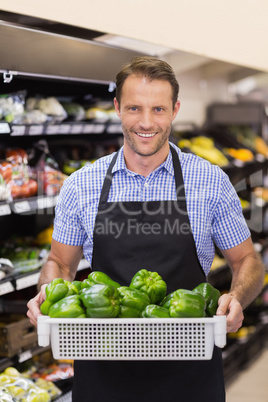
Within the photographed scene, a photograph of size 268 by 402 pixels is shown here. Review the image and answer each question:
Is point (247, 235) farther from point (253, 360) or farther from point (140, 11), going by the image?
point (253, 360)

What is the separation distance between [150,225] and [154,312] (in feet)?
1.58

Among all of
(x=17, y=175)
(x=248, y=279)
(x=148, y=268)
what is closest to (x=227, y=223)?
(x=248, y=279)

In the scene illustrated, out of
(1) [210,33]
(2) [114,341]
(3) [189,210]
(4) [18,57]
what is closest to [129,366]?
(2) [114,341]

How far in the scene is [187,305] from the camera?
5.39 ft

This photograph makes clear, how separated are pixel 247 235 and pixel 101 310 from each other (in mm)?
804

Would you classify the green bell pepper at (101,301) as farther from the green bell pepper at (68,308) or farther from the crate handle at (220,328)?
the crate handle at (220,328)

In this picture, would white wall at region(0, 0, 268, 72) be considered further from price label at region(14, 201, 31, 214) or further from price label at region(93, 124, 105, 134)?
price label at region(14, 201, 31, 214)

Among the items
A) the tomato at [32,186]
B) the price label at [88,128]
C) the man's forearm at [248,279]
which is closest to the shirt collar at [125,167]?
the man's forearm at [248,279]

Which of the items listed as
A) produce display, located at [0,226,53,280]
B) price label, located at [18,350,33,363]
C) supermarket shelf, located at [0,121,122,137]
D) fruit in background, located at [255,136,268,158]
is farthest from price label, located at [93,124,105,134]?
fruit in background, located at [255,136,268,158]

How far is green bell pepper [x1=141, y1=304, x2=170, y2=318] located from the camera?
167 centimetres

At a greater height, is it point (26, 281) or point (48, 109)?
point (48, 109)

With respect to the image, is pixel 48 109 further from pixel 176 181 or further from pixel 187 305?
pixel 187 305

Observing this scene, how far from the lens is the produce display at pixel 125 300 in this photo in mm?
1642

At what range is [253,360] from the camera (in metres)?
5.29
